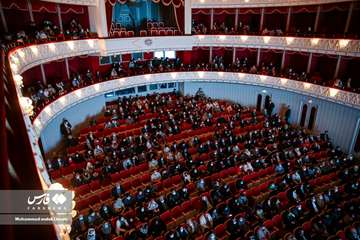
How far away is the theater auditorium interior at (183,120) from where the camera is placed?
7.95m

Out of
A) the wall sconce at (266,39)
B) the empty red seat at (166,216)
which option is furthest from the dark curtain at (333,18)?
the empty red seat at (166,216)

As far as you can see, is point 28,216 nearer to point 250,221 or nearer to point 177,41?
point 250,221

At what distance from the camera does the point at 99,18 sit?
1402 centimetres

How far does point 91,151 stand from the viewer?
1136cm

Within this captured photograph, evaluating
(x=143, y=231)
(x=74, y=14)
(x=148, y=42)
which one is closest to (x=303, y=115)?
(x=148, y=42)

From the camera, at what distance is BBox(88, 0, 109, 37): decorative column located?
45.6 ft

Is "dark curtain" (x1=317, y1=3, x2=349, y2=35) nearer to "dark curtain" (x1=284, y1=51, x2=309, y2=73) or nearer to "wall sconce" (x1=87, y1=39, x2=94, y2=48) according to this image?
"dark curtain" (x1=284, y1=51, x2=309, y2=73)

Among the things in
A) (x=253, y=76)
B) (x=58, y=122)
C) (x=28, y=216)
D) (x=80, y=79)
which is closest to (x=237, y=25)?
(x=253, y=76)

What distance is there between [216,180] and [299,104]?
878 cm

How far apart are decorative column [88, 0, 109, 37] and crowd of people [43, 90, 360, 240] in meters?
Answer: 4.01

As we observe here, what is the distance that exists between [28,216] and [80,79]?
12854 millimetres

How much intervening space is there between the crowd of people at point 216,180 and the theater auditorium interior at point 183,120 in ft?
0.17

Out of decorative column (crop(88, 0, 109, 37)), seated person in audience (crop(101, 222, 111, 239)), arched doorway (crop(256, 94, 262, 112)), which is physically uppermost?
decorative column (crop(88, 0, 109, 37))

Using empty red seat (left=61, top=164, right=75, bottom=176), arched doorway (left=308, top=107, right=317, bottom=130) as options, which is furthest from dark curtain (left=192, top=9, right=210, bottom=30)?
empty red seat (left=61, top=164, right=75, bottom=176)
